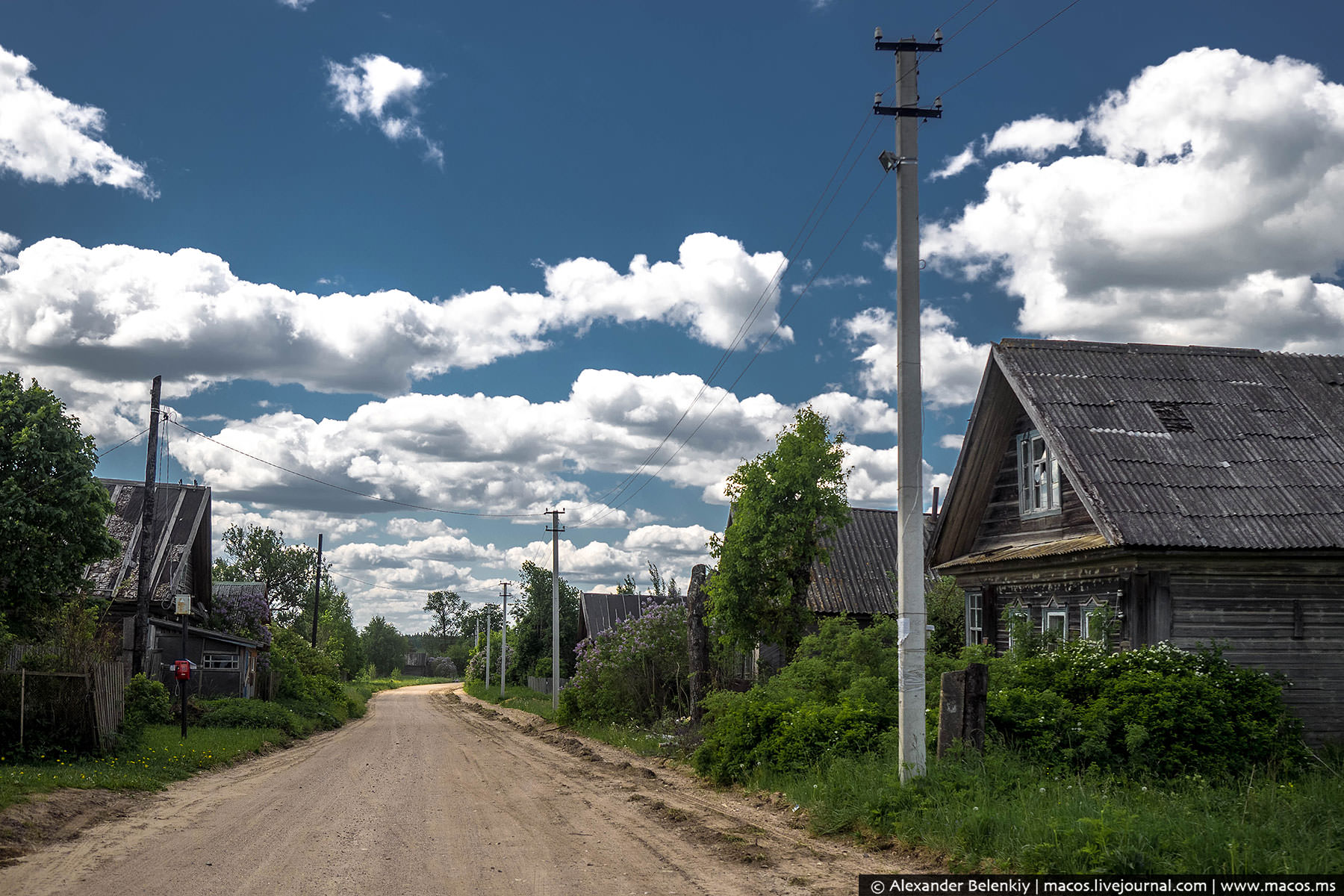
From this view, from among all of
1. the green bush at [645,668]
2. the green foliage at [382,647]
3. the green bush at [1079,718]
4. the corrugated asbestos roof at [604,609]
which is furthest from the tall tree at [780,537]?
the green foliage at [382,647]

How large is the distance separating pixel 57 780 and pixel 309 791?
11.4ft

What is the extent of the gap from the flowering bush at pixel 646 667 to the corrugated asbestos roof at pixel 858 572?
18.4ft

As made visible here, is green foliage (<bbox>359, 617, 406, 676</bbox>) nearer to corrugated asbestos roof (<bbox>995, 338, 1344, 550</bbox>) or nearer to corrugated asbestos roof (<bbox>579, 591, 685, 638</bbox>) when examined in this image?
corrugated asbestos roof (<bbox>579, 591, 685, 638</bbox>)

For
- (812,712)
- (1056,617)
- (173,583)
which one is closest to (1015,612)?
(1056,617)

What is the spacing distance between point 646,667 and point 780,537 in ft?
18.5

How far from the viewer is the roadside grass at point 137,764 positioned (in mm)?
13648

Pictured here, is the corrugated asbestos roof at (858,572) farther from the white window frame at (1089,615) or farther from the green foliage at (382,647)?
the green foliage at (382,647)

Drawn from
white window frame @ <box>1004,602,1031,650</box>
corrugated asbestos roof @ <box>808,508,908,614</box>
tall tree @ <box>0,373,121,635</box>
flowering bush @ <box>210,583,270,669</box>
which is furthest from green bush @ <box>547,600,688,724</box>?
flowering bush @ <box>210,583,270,669</box>

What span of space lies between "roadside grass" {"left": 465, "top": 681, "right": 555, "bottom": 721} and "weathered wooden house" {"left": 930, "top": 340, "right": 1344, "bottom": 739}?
19233 mm

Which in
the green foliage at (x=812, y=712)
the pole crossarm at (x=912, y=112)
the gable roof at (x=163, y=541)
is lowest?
the green foliage at (x=812, y=712)

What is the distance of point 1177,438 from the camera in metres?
16.4

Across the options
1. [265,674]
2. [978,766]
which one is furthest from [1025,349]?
[265,674]

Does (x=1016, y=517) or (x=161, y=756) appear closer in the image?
(x=161, y=756)

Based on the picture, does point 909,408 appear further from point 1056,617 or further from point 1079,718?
point 1056,617
